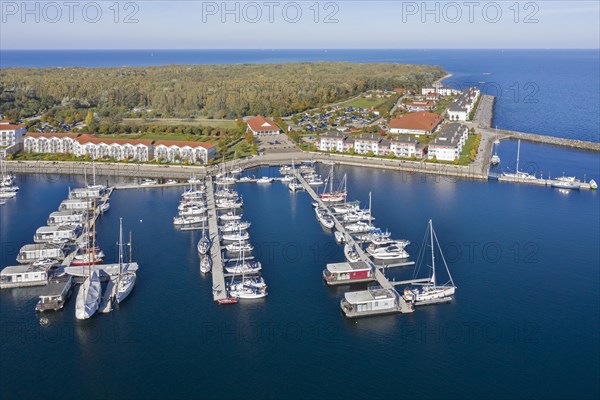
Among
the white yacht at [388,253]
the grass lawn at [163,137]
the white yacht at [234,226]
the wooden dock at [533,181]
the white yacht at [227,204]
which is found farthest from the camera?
the grass lawn at [163,137]

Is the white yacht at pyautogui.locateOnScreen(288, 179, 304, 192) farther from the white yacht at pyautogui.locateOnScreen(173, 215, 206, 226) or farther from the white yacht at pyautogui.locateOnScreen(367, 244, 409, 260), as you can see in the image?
the white yacht at pyautogui.locateOnScreen(367, 244, 409, 260)

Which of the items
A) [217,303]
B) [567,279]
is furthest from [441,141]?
[217,303]

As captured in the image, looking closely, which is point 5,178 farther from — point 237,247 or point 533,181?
point 533,181

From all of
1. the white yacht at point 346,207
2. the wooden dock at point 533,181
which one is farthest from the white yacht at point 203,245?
the wooden dock at point 533,181

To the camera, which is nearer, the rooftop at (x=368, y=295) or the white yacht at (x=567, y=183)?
the rooftop at (x=368, y=295)

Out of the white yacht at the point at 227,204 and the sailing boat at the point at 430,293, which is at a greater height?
the white yacht at the point at 227,204

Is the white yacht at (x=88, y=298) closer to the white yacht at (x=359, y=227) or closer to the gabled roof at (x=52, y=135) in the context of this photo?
the white yacht at (x=359, y=227)

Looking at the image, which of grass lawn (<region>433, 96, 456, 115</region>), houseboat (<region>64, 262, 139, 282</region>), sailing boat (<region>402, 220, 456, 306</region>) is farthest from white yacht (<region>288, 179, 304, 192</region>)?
grass lawn (<region>433, 96, 456, 115</region>)
